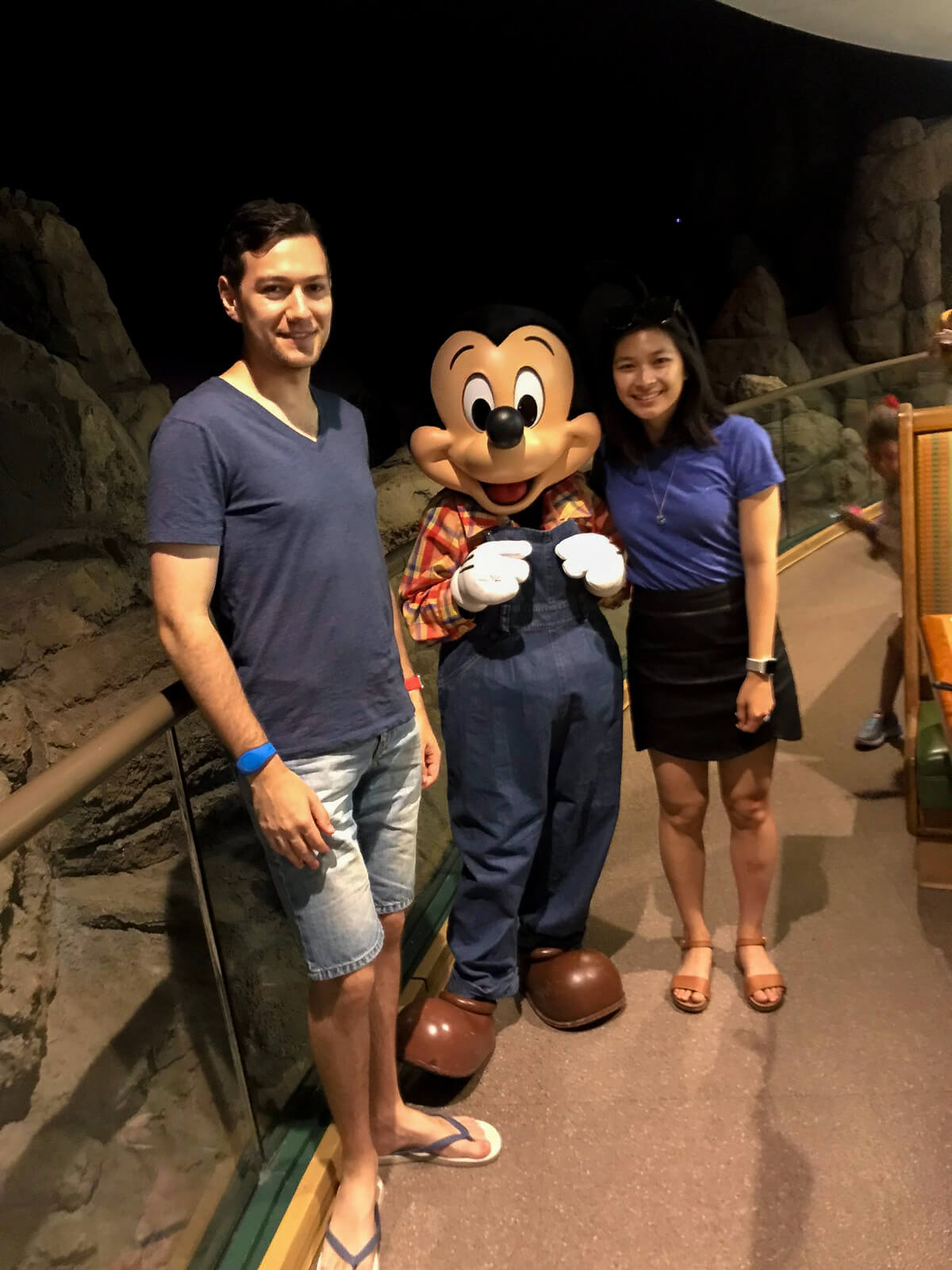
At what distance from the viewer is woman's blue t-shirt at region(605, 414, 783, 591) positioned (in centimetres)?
179

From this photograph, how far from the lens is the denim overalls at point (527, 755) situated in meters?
1.80

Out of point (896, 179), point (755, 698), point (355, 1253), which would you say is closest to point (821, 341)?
point (896, 179)

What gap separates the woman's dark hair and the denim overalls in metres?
0.20

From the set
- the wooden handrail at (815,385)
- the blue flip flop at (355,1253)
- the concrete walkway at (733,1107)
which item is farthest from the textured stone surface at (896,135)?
the blue flip flop at (355,1253)

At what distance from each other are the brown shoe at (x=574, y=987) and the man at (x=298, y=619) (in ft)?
1.93

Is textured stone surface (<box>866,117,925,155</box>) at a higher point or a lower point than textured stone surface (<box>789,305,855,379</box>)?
higher

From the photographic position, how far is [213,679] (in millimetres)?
1242

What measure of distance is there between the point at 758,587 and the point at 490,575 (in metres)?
0.54

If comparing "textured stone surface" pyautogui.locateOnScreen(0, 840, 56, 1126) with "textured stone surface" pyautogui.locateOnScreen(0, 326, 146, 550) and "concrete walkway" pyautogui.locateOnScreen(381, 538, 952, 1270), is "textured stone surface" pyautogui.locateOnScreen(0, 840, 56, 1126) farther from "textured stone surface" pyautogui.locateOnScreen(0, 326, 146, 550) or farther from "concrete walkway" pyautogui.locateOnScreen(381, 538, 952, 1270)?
"textured stone surface" pyautogui.locateOnScreen(0, 326, 146, 550)

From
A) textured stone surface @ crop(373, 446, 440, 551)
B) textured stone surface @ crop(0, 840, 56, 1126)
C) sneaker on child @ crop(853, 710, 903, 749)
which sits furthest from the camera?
textured stone surface @ crop(373, 446, 440, 551)

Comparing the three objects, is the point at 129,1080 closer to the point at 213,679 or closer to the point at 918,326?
the point at 213,679

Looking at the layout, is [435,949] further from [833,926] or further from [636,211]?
[636,211]

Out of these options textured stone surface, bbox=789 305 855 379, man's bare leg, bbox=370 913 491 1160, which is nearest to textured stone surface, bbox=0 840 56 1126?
man's bare leg, bbox=370 913 491 1160

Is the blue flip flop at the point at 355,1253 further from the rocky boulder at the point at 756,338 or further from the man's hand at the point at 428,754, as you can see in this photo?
the rocky boulder at the point at 756,338
